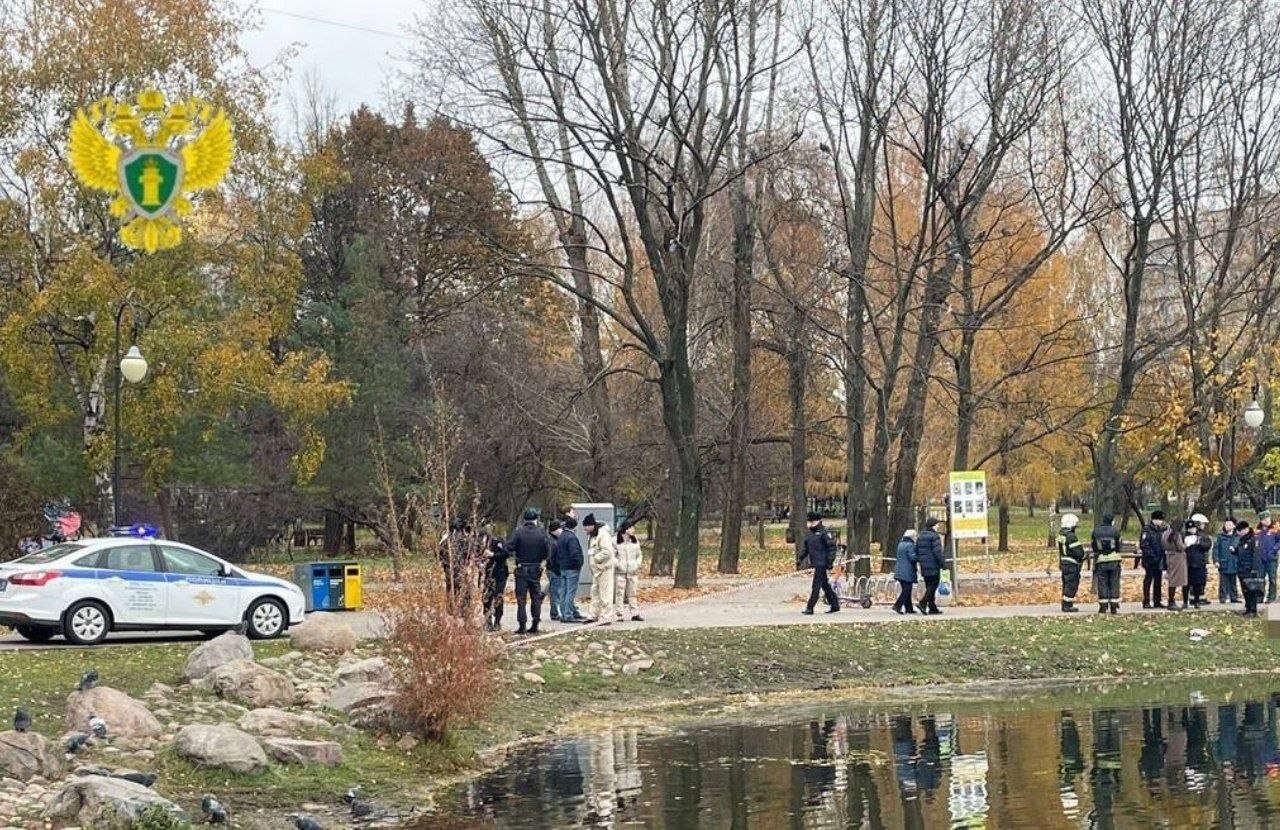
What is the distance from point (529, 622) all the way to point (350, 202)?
32.0 metres

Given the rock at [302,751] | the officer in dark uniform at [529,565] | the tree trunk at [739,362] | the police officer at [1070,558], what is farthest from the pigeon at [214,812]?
the tree trunk at [739,362]

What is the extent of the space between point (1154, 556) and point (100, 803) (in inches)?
848


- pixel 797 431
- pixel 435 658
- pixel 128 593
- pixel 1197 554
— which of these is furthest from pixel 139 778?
pixel 797 431

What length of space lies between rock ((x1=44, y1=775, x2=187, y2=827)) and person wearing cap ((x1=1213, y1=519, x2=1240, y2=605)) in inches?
864

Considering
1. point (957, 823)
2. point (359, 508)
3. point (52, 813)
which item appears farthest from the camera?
point (359, 508)

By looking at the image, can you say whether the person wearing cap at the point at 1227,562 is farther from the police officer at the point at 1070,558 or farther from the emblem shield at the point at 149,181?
the emblem shield at the point at 149,181

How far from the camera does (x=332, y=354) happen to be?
164ft

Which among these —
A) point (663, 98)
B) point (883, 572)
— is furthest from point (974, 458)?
point (663, 98)

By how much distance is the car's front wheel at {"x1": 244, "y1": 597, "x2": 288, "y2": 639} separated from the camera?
938 inches

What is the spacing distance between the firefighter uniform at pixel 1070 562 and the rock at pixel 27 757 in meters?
19.1

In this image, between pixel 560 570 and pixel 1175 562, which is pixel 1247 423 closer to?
pixel 1175 562

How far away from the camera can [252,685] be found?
18.2 m

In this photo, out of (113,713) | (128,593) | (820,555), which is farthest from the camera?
(820,555)

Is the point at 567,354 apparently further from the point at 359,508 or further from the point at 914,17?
the point at 914,17
